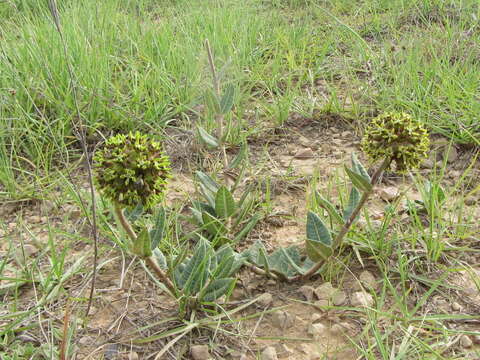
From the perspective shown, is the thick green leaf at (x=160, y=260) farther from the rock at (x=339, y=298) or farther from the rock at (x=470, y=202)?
the rock at (x=470, y=202)

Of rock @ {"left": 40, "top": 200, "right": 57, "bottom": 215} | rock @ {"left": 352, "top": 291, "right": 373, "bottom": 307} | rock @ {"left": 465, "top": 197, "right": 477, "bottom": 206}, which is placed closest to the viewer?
rock @ {"left": 352, "top": 291, "right": 373, "bottom": 307}

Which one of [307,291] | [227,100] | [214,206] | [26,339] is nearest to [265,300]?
[307,291]

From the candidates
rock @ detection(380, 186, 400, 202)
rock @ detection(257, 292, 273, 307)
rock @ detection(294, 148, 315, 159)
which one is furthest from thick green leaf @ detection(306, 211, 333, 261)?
rock @ detection(294, 148, 315, 159)

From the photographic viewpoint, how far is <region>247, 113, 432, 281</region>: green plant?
1.50 meters

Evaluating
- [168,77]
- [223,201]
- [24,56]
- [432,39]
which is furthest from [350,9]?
[223,201]

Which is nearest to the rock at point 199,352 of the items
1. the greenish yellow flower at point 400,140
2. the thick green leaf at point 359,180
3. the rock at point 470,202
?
the thick green leaf at point 359,180

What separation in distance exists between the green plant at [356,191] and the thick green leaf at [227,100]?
0.69 metres

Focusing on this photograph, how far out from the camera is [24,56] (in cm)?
307

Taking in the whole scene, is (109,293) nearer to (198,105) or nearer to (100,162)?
(100,162)

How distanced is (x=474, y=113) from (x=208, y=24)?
2.08m

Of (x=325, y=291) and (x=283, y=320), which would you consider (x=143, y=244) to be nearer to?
(x=283, y=320)

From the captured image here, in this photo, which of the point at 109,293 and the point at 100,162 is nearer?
the point at 100,162

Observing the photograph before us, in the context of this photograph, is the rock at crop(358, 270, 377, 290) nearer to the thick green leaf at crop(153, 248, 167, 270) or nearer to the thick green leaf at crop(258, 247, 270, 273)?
the thick green leaf at crop(258, 247, 270, 273)

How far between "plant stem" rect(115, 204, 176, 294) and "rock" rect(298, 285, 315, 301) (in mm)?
489
